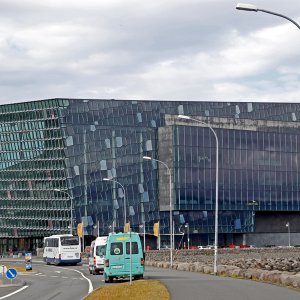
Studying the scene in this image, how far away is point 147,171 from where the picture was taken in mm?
128875

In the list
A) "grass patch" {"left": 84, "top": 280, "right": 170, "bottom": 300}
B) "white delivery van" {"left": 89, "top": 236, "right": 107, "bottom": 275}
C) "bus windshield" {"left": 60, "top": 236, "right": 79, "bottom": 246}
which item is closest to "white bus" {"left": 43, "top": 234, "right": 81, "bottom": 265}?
"bus windshield" {"left": 60, "top": 236, "right": 79, "bottom": 246}

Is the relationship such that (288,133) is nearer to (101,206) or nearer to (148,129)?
(148,129)

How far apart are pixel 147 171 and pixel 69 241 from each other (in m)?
49.2

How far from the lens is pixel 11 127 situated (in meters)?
135

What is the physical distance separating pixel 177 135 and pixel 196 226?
1407 centimetres

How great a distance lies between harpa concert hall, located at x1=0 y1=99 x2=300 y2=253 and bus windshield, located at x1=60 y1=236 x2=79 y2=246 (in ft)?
141

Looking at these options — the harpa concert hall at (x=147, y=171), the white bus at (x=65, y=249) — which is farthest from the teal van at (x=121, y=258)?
the harpa concert hall at (x=147, y=171)

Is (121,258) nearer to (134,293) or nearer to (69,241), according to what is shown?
(134,293)

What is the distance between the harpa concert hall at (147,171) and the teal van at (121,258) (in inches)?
3118

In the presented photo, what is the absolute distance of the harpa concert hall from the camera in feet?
412

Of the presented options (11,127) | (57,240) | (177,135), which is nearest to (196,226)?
(177,135)

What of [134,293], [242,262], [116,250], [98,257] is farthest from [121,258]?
[242,262]

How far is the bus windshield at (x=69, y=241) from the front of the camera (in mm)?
80562

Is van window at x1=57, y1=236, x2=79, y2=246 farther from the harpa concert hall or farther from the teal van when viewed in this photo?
the harpa concert hall
